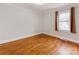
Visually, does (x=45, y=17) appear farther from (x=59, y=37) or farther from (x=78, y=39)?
(x=78, y=39)

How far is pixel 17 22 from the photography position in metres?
1.46

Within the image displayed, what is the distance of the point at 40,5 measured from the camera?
1388 millimetres

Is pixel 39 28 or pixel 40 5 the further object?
pixel 39 28

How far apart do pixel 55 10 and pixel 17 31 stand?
0.67 m

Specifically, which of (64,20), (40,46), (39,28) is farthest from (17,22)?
(64,20)

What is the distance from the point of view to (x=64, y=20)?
57.7 inches

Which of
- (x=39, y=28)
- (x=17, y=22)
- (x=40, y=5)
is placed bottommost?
(x=39, y=28)

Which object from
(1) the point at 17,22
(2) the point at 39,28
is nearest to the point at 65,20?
(2) the point at 39,28

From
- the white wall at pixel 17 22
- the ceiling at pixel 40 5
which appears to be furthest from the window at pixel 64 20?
the white wall at pixel 17 22

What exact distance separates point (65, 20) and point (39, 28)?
1.36 ft

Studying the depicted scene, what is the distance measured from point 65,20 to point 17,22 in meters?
0.73

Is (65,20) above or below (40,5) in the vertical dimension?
below

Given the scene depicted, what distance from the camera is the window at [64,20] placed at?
1425mm

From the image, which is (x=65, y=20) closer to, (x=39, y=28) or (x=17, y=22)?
(x=39, y=28)
